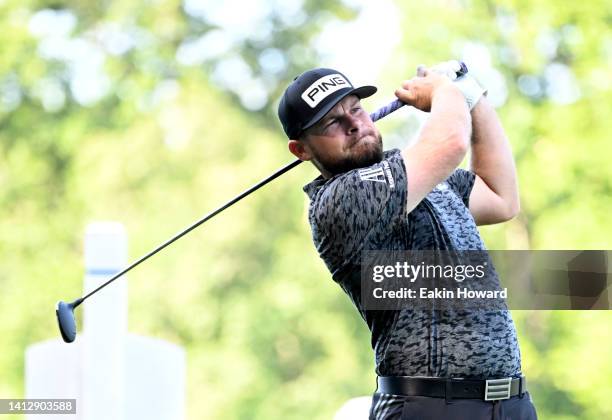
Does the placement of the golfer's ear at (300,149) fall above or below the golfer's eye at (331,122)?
below

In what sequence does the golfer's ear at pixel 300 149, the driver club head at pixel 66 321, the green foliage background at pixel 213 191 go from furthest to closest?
the green foliage background at pixel 213 191 < the driver club head at pixel 66 321 < the golfer's ear at pixel 300 149

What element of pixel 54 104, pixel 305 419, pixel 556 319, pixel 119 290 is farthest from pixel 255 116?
pixel 119 290

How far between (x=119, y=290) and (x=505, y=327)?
227 cm

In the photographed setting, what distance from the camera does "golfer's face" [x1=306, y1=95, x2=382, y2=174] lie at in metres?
2.16

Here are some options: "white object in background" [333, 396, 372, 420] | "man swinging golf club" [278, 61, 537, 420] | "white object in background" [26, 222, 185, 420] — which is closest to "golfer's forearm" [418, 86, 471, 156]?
"man swinging golf club" [278, 61, 537, 420]

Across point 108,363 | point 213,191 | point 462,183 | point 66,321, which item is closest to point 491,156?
point 462,183

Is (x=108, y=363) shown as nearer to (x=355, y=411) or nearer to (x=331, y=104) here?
(x=355, y=411)

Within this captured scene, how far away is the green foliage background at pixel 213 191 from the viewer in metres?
8.28

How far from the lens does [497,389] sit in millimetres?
2078

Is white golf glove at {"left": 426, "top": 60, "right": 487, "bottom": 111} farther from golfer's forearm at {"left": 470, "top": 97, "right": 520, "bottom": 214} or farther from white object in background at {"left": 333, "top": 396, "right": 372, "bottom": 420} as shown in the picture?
white object in background at {"left": 333, "top": 396, "right": 372, "bottom": 420}

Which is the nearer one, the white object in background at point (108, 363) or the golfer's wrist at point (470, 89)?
the golfer's wrist at point (470, 89)

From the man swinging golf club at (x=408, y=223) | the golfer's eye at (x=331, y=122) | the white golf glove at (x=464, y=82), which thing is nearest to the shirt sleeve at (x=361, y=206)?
the man swinging golf club at (x=408, y=223)

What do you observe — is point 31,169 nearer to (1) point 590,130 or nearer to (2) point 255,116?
(2) point 255,116

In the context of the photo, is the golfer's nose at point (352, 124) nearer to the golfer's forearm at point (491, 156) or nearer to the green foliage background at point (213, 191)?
the golfer's forearm at point (491, 156)
